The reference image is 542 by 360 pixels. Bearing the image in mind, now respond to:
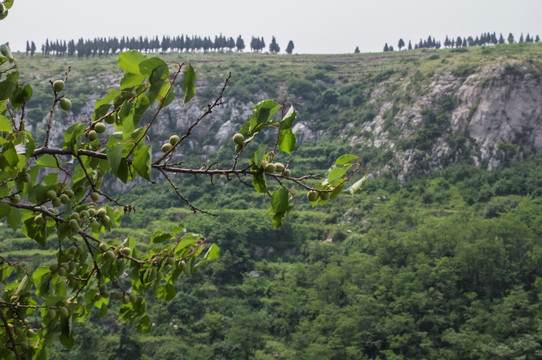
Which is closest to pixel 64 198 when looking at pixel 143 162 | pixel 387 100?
pixel 143 162

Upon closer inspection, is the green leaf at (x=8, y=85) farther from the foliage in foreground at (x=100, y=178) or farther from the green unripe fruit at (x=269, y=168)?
the green unripe fruit at (x=269, y=168)

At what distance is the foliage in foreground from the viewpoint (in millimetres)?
1342

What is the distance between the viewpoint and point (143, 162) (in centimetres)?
125

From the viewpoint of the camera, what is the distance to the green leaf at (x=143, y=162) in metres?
1.24

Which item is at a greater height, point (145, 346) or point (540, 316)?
point (540, 316)

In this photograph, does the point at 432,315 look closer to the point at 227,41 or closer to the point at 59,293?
the point at 59,293

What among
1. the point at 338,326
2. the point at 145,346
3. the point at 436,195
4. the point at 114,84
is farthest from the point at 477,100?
the point at 114,84

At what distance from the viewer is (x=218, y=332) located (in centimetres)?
1747

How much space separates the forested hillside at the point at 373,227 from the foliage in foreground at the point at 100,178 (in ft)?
34.2

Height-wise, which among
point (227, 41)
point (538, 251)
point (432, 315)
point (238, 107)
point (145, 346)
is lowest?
point (145, 346)

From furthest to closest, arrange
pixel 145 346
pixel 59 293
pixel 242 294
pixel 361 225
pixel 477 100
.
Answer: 1. pixel 477 100
2. pixel 361 225
3. pixel 242 294
4. pixel 145 346
5. pixel 59 293

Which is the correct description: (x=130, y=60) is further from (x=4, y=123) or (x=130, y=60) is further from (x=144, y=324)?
(x=144, y=324)

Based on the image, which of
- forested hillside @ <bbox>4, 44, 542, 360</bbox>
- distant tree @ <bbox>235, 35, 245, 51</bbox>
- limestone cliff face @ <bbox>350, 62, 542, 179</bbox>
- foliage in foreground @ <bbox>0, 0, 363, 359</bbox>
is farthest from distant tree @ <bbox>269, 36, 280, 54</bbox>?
foliage in foreground @ <bbox>0, 0, 363, 359</bbox>

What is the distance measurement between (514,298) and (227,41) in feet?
149
